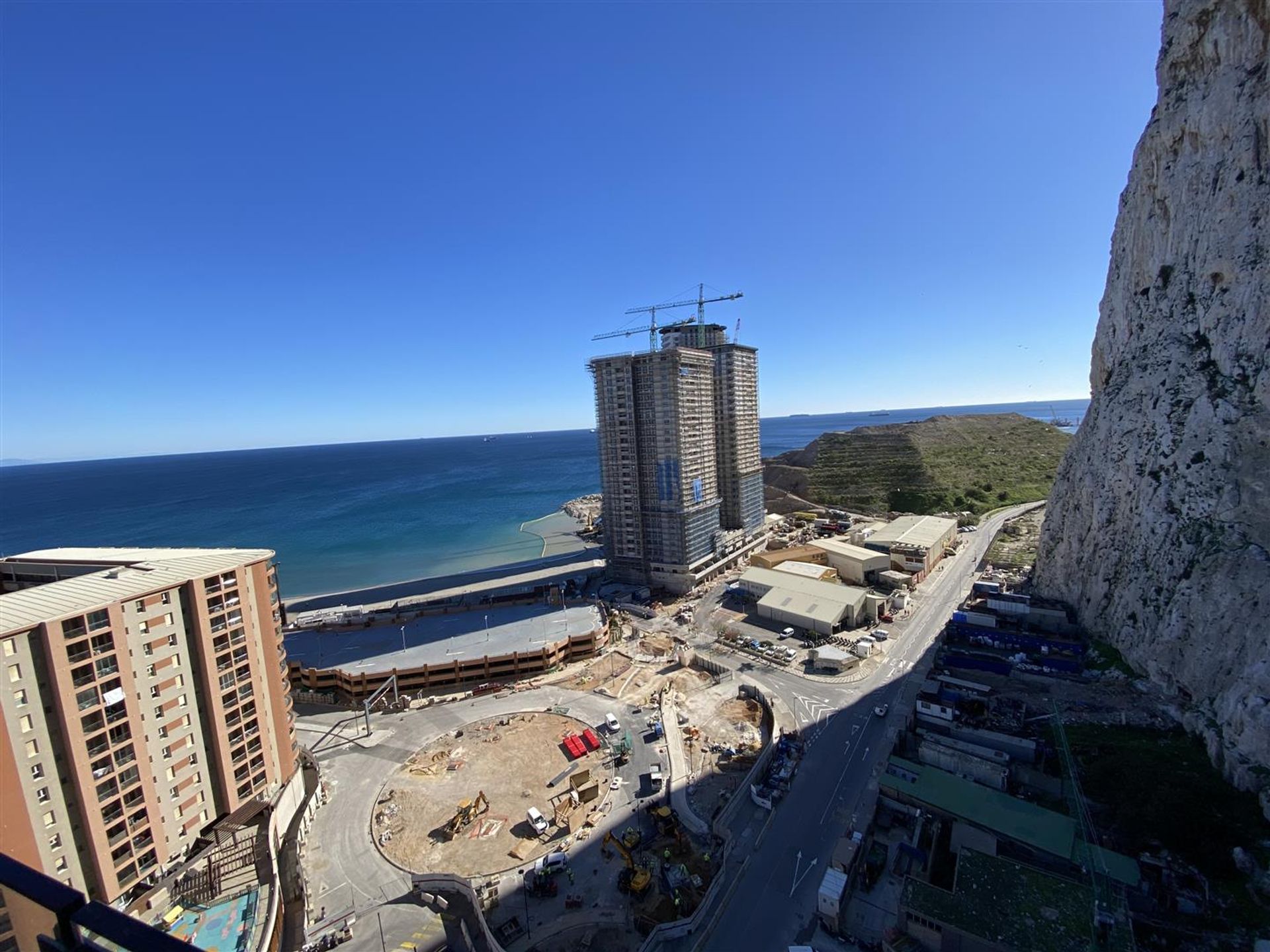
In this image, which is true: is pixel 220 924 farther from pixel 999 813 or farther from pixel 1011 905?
pixel 999 813

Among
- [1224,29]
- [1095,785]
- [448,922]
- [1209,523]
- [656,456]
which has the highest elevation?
[1224,29]

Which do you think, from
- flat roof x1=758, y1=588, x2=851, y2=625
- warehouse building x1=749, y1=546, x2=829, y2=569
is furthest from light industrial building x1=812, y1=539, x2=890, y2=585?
flat roof x1=758, y1=588, x2=851, y2=625

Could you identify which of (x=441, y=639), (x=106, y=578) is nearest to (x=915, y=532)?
(x=441, y=639)

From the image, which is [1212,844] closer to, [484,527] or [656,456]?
[656,456]

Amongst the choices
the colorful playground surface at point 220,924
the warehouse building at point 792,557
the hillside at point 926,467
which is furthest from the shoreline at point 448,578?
the hillside at point 926,467

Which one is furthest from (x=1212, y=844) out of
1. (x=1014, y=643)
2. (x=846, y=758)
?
(x=1014, y=643)

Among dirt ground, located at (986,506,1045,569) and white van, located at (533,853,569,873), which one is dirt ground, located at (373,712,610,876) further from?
dirt ground, located at (986,506,1045,569)
